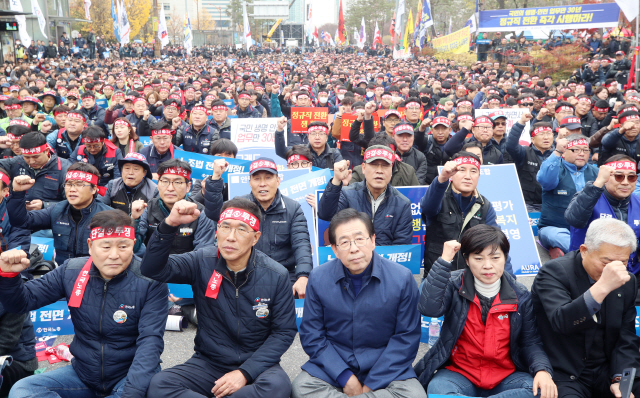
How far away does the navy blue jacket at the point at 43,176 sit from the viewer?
7.25 m

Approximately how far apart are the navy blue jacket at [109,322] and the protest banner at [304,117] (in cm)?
697

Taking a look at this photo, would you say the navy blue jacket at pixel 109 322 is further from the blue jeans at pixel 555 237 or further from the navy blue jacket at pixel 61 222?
the blue jeans at pixel 555 237

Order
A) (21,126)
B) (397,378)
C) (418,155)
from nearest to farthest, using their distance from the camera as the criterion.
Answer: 1. (397,378)
2. (418,155)
3. (21,126)

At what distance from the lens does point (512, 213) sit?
6691 millimetres

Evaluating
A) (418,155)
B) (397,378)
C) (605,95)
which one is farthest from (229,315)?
(605,95)

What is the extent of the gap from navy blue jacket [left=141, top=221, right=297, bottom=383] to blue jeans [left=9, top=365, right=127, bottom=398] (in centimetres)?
70

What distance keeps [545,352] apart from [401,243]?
2.02m

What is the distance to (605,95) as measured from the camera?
13.9m

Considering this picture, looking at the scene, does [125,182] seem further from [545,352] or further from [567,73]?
[567,73]

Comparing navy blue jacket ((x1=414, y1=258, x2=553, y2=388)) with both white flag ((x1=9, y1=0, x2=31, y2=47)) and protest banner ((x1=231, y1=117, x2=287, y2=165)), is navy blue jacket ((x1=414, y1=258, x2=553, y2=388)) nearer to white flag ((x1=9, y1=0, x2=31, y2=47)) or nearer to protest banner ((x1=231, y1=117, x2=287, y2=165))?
protest banner ((x1=231, y1=117, x2=287, y2=165))

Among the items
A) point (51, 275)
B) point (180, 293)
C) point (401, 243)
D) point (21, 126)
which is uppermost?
point (21, 126)

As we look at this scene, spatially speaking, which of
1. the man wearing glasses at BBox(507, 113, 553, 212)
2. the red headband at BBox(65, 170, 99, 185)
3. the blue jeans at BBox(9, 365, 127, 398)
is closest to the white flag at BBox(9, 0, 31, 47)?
the red headband at BBox(65, 170, 99, 185)

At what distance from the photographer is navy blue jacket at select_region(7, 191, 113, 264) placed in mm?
5344

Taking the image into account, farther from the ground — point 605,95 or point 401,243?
point 605,95
